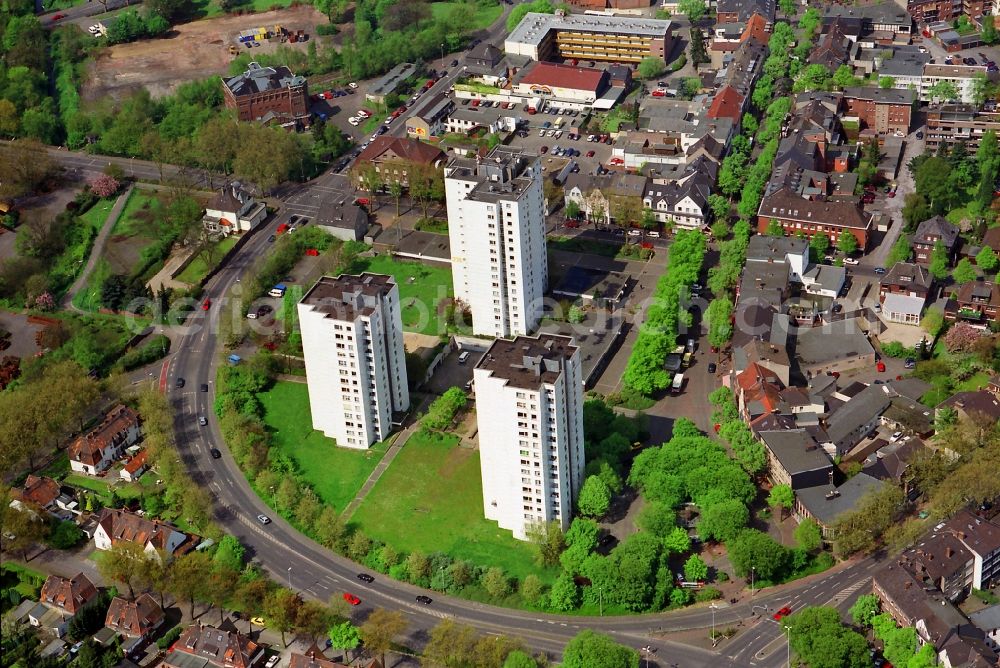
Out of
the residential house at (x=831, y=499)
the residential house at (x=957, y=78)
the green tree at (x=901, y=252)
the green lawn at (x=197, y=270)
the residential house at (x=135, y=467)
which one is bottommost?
the residential house at (x=135, y=467)

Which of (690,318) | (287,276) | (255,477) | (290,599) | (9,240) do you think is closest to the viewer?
(290,599)

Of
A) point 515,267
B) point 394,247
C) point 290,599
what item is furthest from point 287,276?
point 290,599

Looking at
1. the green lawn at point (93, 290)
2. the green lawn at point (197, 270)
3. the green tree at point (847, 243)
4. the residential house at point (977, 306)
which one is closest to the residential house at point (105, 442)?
the green lawn at point (93, 290)

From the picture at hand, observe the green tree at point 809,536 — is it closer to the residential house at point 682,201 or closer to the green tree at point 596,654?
the green tree at point 596,654

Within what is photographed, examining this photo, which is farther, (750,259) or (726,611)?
(750,259)

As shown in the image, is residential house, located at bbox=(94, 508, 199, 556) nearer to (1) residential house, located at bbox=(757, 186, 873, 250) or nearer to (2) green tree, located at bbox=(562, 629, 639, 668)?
(2) green tree, located at bbox=(562, 629, 639, 668)

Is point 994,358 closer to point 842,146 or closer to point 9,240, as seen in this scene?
point 842,146

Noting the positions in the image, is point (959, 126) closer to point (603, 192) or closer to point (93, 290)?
point (603, 192)
